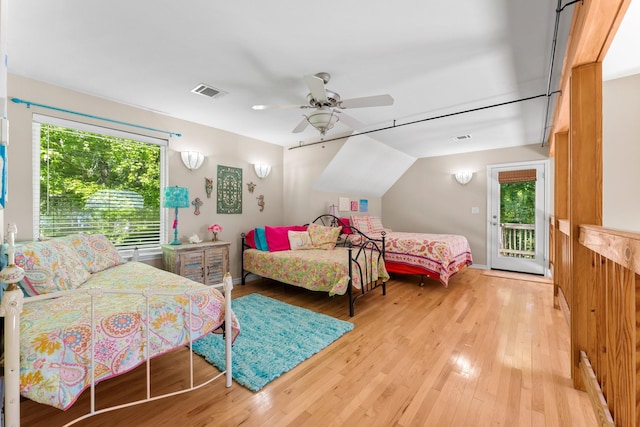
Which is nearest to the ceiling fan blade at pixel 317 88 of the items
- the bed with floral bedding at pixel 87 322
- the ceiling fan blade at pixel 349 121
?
the ceiling fan blade at pixel 349 121

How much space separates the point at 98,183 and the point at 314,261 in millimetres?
2661

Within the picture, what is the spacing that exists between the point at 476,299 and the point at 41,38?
505 centimetres

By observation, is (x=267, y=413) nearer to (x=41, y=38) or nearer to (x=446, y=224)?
(x=41, y=38)

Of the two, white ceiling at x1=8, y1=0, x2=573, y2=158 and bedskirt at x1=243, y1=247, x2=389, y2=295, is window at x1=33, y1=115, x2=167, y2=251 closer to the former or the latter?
white ceiling at x1=8, y1=0, x2=573, y2=158

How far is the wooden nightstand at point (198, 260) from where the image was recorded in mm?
3301

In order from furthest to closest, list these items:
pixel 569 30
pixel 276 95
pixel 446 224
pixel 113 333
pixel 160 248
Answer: pixel 446 224 < pixel 160 248 < pixel 276 95 < pixel 569 30 < pixel 113 333

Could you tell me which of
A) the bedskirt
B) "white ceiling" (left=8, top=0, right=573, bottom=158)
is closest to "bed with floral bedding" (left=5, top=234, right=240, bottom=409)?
the bedskirt

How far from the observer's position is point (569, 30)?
1.88 metres

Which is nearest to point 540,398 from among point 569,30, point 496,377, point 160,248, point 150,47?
point 496,377

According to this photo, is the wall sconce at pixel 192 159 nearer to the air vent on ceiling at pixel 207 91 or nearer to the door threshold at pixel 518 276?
the air vent on ceiling at pixel 207 91

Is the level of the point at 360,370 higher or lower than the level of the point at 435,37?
lower

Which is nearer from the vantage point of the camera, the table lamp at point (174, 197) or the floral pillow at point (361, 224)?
the table lamp at point (174, 197)

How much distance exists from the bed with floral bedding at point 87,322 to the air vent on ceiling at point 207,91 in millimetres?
1859

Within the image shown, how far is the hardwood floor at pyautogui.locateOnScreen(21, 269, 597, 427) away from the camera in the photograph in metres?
1.56
